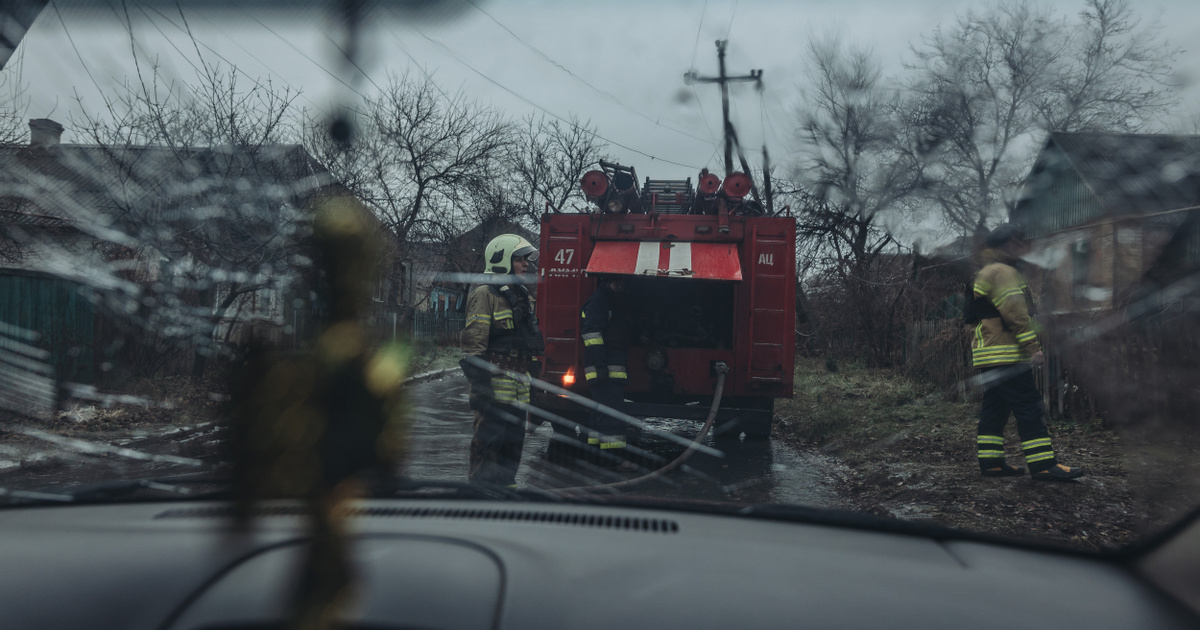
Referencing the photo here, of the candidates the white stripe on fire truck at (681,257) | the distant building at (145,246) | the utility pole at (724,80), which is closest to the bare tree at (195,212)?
the distant building at (145,246)

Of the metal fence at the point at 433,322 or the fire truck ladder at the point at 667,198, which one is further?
the metal fence at the point at 433,322

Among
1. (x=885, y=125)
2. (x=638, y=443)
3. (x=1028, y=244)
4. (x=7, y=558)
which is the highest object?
(x=885, y=125)

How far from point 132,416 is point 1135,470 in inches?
383

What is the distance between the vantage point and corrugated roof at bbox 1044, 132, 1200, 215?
6551 mm

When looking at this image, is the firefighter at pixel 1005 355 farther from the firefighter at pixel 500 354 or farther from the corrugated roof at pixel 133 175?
the corrugated roof at pixel 133 175

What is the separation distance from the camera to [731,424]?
7711 mm

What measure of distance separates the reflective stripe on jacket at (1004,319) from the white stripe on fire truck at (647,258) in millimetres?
2652

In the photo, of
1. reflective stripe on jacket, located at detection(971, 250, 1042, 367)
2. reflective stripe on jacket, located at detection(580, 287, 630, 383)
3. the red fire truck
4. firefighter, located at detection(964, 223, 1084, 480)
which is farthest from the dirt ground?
reflective stripe on jacket, located at detection(580, 287, 630, 383)

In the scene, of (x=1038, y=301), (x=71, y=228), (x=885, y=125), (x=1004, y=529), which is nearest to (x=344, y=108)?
(x=1004, y=529)

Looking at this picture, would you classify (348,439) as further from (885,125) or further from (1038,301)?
(885,125)

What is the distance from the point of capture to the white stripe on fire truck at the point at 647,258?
712 cm

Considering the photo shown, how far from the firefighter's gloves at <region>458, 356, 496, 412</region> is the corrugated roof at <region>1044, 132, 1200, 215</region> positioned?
5.30 meters

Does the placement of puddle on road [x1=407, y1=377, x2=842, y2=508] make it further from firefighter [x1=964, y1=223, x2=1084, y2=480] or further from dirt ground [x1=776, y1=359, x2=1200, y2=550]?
firefighter [x1=964, y1=223, x2=1084, y2=480]

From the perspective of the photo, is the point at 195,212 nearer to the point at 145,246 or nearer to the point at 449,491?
the point at 145,246
